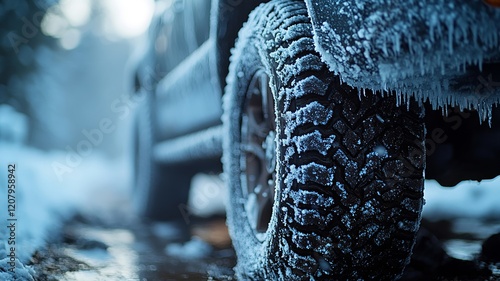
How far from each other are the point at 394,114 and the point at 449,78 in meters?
0.23

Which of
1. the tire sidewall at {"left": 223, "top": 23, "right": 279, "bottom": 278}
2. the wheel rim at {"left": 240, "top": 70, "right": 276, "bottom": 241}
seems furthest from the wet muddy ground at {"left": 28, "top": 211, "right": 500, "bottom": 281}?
the wheel rim at {"left": 240, "top": 70, "right": 276, "bottom": 241}

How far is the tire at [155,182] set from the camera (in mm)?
3736

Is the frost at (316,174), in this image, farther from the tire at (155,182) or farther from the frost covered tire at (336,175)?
the tire at (155,182)

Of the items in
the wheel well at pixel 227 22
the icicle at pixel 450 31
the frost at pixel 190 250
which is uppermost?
the wheel well at pixel 227 22

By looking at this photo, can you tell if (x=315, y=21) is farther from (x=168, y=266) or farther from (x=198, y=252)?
(x=198, y=252)

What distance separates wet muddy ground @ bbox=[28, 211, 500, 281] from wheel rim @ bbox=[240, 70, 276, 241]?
A: 0.39m

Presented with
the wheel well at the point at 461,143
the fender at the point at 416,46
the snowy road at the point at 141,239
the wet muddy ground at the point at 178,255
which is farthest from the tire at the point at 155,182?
the fender at the point at 416,46

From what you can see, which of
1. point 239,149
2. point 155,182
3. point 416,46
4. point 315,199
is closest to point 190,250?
point 239,149

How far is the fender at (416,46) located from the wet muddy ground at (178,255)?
0.85 m

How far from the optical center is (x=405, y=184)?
1260 millimetres

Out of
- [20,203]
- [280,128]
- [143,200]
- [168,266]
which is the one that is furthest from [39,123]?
[280,128]

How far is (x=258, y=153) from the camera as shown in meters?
1.67

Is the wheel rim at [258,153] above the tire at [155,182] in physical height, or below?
below

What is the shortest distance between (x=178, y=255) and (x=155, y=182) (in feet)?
4.37
